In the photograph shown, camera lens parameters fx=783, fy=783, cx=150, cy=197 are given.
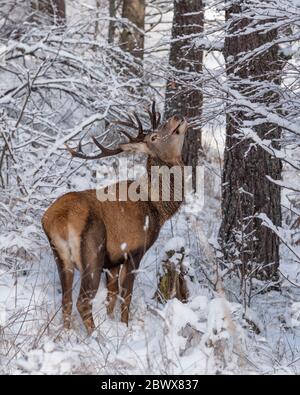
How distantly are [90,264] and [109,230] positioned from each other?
437 mm

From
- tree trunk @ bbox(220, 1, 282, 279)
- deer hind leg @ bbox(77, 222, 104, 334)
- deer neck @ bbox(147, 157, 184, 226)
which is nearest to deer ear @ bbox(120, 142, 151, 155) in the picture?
deer neck @ bbox(147, 157, 184, 226)

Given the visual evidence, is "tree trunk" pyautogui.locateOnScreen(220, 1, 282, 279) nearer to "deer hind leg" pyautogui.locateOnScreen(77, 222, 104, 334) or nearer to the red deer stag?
the red deer stag

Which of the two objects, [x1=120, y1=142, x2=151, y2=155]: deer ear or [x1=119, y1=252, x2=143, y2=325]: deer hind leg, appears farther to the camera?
[x1=120, y1=142, x2=151, y2=155]: deer ear

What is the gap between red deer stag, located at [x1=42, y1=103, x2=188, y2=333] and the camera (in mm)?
6547

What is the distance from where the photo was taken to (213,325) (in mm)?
4637

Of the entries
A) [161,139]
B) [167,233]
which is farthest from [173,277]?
[167,233]

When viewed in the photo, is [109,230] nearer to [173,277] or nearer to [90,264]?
[90,264]

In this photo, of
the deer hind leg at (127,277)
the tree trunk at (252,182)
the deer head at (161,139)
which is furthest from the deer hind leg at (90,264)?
the tree trunk at (252,182)

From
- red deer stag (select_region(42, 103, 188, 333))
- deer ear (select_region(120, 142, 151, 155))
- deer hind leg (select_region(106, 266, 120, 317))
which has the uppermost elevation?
deer ear (select_region(120, 142, 151, 155))

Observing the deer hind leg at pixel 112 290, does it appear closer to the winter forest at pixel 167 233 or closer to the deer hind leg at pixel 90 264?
the winter forest at pixel 167 233

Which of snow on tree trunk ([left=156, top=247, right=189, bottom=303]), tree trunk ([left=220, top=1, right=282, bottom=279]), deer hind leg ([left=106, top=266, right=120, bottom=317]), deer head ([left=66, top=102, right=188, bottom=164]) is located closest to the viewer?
snow on tree trunk ([left=156, top=247, right=189, bottom=303])

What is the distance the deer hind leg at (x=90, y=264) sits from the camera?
258 inches

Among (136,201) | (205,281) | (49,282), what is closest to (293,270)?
(205,281)
